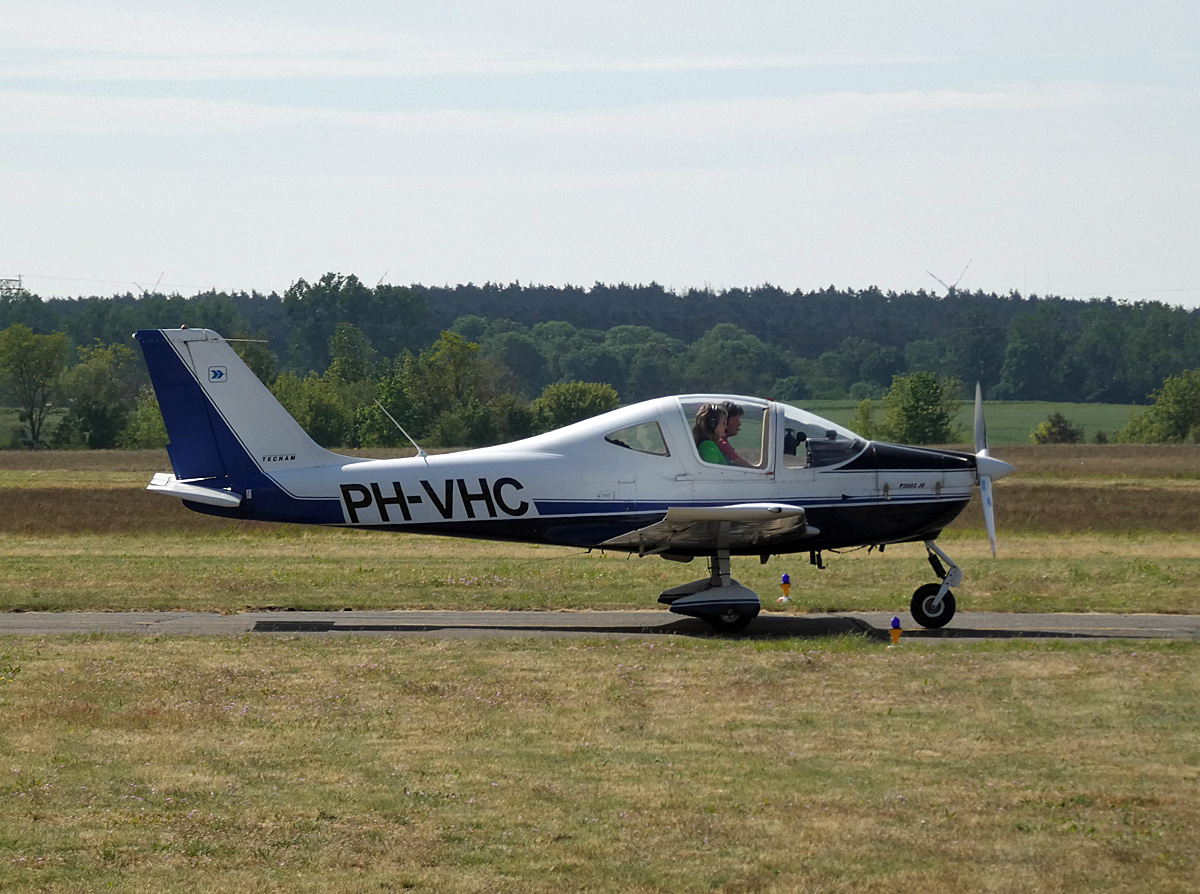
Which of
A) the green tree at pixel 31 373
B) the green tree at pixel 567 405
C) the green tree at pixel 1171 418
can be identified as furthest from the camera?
the green tree at pixel 31 373

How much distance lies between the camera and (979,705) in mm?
11305

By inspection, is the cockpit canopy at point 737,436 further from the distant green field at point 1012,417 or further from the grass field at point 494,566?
the distant green field at point 1012,417

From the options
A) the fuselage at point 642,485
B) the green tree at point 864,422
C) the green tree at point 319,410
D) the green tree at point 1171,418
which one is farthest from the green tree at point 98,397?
the fuselage at point 642,485

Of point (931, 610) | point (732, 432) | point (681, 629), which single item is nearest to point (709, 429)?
point (732, 432)

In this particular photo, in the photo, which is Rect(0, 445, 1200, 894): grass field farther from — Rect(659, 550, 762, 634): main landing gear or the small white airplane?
the small white airplane

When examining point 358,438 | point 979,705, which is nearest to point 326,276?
point 358,438

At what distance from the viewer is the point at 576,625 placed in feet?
54.6

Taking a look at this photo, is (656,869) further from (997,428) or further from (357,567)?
(997,428)

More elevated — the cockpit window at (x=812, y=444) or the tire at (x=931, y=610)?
the cockpit window at (x=812, y=444)

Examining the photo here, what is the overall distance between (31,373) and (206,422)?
89.3 m

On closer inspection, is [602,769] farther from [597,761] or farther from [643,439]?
[643,439]

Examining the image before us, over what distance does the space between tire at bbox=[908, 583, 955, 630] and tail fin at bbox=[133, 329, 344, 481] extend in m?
7.49

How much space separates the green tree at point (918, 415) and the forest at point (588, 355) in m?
12.3

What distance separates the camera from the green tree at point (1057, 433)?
88.4 metres
